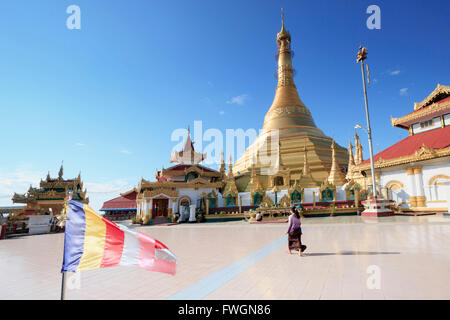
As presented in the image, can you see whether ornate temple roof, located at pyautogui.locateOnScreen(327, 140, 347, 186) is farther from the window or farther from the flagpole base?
the flagpole base

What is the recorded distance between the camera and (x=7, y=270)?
5598mm

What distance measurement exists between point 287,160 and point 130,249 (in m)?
28.1

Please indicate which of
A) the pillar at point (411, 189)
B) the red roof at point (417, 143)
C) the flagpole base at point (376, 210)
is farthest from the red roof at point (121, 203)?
the pillar at point (411, 189)

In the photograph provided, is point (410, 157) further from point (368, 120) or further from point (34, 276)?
point (34, 276)

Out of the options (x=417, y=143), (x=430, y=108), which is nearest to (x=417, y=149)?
(x=417, y=143)

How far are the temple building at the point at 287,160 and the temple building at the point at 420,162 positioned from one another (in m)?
4.87

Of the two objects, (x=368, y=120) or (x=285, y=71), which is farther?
(x=285, y=71)

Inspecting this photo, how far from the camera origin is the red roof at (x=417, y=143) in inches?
674

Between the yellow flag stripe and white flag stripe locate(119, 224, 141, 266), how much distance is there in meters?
0.29

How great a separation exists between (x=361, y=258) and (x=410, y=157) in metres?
16.9

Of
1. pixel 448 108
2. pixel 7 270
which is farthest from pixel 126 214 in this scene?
pixel 448 108

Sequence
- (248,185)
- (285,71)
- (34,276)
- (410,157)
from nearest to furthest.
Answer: (34,276), (410,157), (248,185), (285,71)

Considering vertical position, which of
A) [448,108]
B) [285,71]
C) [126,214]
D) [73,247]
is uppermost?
[285,71]
